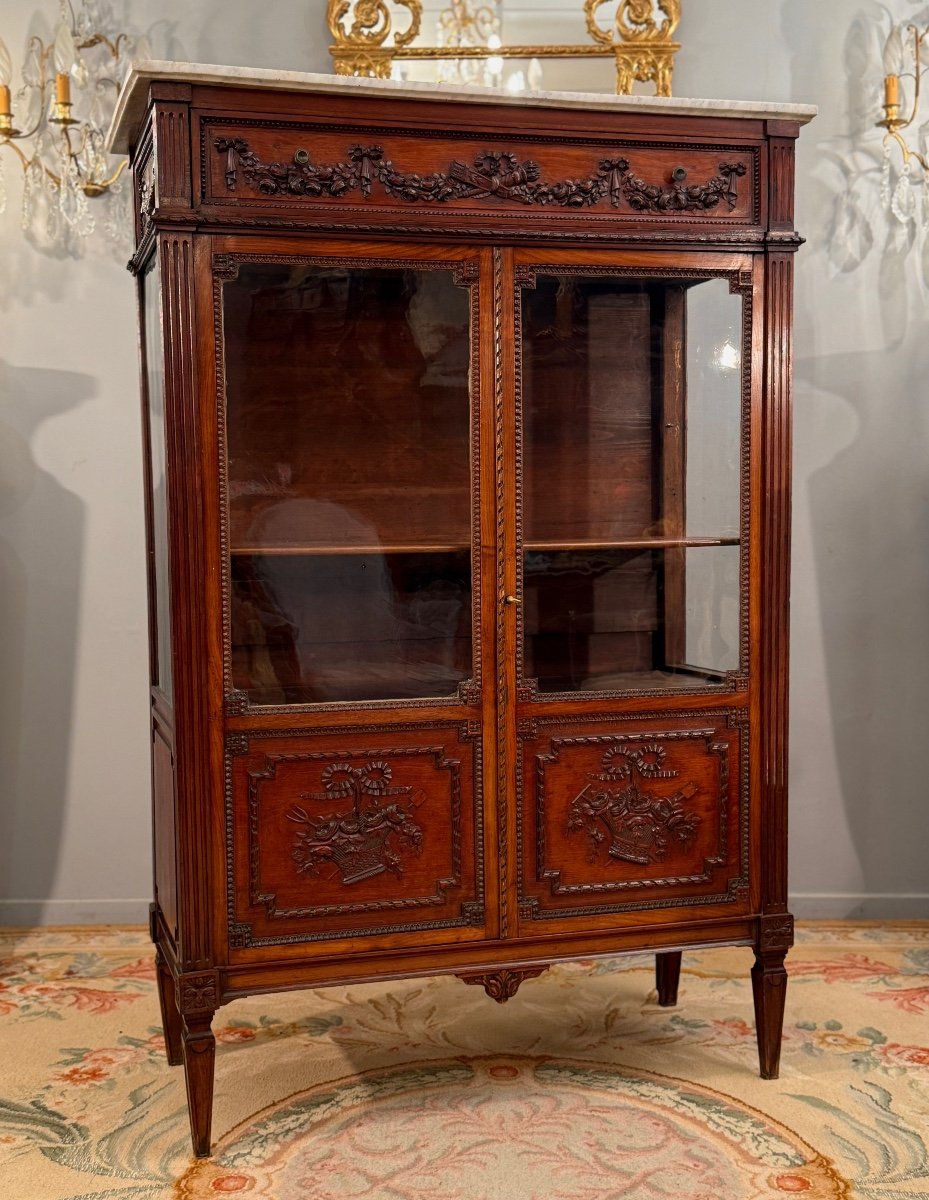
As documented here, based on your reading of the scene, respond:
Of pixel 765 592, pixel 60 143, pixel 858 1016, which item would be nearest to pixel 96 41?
pixel 60 143

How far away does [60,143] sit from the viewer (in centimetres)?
324

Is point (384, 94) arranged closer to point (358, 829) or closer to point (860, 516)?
point (358, 829)

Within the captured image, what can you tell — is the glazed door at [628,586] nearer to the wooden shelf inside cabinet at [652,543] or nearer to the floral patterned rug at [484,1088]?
the wooden shelf inside cabinet at [652,543]

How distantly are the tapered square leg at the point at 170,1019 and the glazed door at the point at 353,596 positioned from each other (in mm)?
444

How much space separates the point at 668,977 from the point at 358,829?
999mm

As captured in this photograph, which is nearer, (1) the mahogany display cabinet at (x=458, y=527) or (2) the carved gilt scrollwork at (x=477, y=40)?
(1) the mahogany display cabinet at (x=458, y=527)

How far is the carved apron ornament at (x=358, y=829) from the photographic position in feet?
7.50

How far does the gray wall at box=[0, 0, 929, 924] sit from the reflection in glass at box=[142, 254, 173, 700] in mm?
848

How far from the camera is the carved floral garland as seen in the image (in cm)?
219

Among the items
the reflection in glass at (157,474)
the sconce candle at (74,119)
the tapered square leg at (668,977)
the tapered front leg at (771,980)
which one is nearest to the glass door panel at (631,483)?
the tapered front leg at (771,980)

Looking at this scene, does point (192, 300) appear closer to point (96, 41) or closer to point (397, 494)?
point (397, 494)

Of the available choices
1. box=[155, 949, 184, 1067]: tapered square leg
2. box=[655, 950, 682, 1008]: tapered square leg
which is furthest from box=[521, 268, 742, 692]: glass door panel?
box=[155, 949, 184, 1067]: tapered square leg

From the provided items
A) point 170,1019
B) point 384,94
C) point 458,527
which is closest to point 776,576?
point 458,527

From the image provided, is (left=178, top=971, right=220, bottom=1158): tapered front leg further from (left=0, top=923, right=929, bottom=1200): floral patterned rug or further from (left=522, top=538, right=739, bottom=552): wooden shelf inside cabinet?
(left=522, top=538, right=739, bottom=552): wooden shelf inside cabinet
